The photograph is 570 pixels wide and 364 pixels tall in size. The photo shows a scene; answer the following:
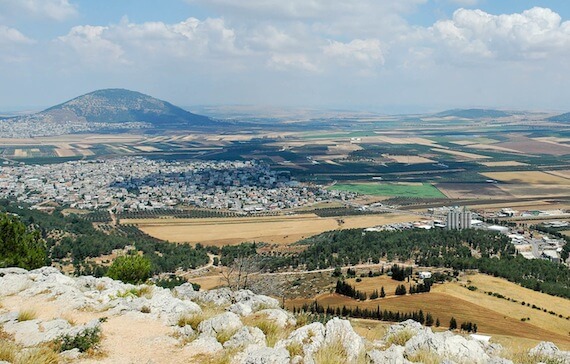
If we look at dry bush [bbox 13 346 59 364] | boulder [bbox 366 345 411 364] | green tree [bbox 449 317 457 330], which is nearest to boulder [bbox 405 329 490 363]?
boulder [bbox 366 345 411 364]

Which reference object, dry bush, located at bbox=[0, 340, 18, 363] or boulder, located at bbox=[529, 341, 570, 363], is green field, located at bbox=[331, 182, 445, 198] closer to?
boulder, located at bbox=[529, 341, 570, 363]

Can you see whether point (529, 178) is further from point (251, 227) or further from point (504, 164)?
point (251, 227)

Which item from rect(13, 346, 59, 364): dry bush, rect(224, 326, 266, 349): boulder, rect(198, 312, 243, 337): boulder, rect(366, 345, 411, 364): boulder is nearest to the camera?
rect(13, 346, 59, 364): dry bush

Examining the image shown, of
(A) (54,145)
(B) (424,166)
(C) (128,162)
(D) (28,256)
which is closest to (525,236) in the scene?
(D) (28,256)

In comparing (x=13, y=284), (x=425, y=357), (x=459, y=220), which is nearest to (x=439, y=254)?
(x=459, y=220)

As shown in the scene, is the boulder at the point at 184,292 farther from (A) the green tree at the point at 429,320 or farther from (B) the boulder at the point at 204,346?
(A) the green tree at the point at 429,320

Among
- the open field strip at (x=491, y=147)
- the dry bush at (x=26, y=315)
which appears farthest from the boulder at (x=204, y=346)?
the open field strip at (x=491, y=147)
